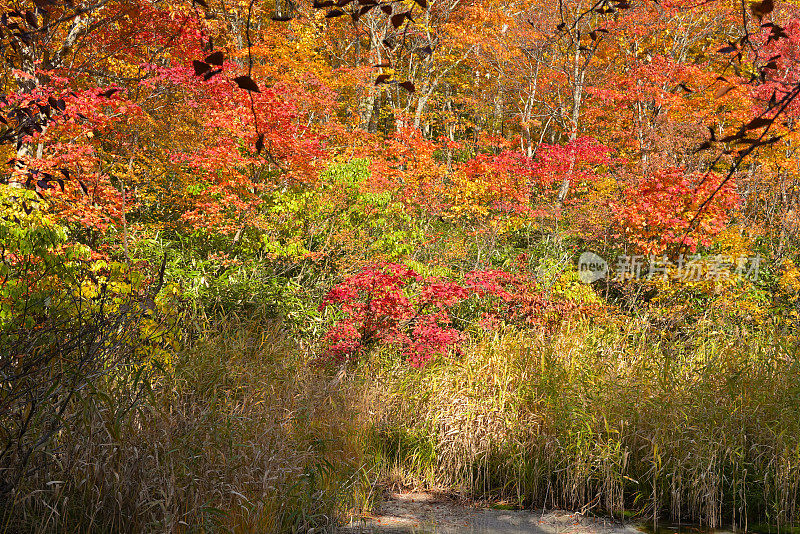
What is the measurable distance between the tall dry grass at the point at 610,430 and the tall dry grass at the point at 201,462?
75 cm

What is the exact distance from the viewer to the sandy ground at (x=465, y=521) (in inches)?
181

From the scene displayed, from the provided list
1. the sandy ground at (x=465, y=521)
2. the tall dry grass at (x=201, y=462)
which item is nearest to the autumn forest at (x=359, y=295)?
the tall dry grass at (x=201, y=462)

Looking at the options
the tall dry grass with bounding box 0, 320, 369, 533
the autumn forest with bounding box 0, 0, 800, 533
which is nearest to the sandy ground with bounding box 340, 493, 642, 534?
the autumn forest with bounding box 0, 0, 800, 533

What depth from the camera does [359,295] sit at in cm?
739

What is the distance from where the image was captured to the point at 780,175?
11711 millimetres

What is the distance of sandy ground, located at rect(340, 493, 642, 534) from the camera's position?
4594mm

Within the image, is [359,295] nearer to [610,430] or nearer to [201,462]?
[610,430]

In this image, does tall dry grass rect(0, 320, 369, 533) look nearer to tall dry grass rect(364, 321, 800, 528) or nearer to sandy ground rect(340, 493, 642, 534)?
sandy ground rect(340, 493, 642, 534)

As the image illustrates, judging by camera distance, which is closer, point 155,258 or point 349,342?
point 349,342

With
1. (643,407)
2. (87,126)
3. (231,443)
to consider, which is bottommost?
(231,443)

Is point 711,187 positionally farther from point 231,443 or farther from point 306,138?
point 231,443

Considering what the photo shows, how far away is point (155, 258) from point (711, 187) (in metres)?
7.29

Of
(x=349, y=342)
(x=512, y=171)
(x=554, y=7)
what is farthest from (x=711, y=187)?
(x=554, y=7)

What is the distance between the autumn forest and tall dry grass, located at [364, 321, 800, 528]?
3cm
